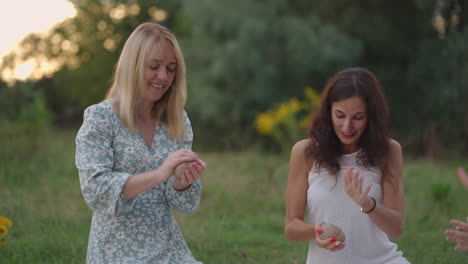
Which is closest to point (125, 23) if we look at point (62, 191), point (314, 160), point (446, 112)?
point (446, 112)

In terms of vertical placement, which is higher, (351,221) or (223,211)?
(351,221)

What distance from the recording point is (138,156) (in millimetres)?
2521

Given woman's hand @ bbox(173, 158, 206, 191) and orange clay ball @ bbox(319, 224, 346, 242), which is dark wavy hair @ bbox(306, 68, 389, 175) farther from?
woman's hand @ bbox(173, 158, 206, 191)

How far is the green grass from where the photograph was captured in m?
3.90

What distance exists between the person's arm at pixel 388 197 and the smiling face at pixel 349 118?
22 cm

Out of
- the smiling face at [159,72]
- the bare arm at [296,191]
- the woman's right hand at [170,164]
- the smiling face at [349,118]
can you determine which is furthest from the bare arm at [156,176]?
the smiling face at [349,118]

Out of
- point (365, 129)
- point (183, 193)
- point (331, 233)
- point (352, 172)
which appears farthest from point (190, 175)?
point (365, 129)

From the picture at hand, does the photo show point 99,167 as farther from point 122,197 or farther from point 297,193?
point 297,193

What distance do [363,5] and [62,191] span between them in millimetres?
9429

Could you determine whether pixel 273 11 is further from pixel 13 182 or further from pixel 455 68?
pixel 13 182

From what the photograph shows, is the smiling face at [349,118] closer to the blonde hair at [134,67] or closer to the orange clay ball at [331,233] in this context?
the orange clay ball at [331,233]

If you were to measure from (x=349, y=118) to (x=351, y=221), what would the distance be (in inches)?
20.2

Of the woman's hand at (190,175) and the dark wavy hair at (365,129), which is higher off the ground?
the dark wavy hair at (365,129)

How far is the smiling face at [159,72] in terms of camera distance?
8.46ft
